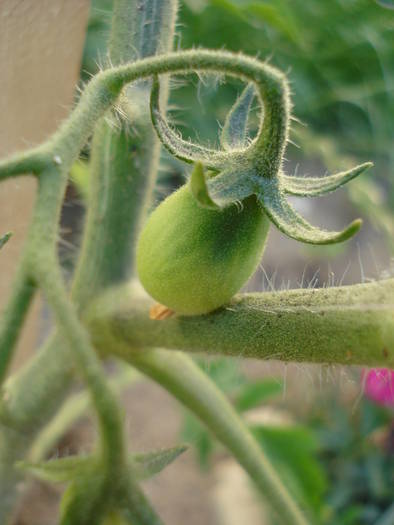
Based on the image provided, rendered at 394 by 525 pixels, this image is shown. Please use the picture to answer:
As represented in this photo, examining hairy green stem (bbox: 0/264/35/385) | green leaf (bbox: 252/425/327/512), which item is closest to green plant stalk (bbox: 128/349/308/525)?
hairy green stem (bbox: 0/264/35/385)

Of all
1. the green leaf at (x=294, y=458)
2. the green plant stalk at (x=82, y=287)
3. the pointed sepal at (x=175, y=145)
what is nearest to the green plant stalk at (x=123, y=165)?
the green plant stalk at (x=82, y=287)

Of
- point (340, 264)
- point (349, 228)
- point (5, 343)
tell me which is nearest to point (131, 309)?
point (5, 343)

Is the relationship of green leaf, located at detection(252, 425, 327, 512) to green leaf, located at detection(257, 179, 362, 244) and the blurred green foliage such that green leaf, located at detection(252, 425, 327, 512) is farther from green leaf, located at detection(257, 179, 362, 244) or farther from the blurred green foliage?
green leaf, located at detection(257, 179, 362, 244)

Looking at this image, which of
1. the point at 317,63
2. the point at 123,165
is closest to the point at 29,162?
the point at 123,165

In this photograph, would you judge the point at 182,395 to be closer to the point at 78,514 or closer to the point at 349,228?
the point at 78,514

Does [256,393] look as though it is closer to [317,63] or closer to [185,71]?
[317,63]

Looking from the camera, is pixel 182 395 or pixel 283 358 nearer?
pixel 283 358

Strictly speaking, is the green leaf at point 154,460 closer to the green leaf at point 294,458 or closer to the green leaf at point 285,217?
the green leaf at point 285,217
